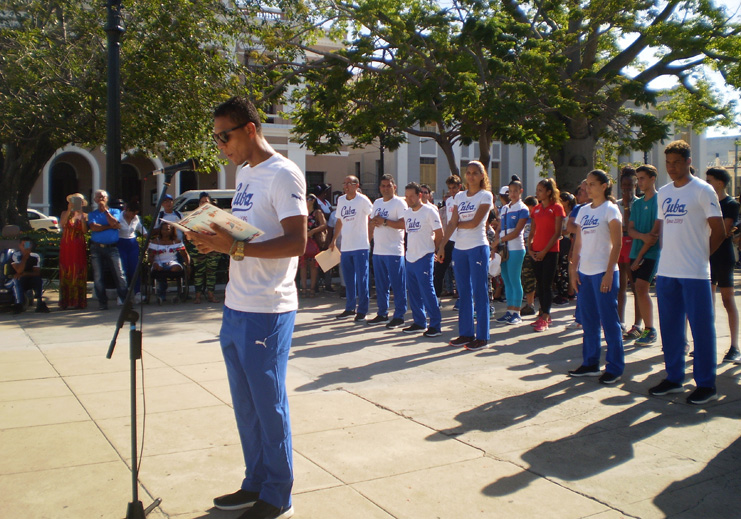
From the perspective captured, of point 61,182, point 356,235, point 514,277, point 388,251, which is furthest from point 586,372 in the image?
A: point 61,182

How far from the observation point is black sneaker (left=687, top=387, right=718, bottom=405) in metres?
5.50

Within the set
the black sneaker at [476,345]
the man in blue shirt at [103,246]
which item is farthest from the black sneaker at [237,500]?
the man in blue shirt at [103,246]

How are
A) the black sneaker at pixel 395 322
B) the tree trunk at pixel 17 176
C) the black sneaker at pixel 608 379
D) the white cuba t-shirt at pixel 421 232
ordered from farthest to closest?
1. the tree trunk at pixel 17 176
2. the black sneaker at pixel 395 322
3. the white cuba t-shirt at pixel 421 232
4. the black sneaker at pixel 608 379

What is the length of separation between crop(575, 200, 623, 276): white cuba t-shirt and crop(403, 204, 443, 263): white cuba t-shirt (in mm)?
2566

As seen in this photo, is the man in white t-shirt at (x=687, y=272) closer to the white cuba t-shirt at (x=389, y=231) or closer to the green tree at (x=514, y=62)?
the white cuba t-shirt at (x=389, y=231)

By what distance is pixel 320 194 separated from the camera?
1461 centimetres

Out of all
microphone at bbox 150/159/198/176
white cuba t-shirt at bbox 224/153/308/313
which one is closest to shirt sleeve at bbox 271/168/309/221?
white cuba t-shirt at bbox 224/153/308/313

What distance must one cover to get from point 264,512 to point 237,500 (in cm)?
23

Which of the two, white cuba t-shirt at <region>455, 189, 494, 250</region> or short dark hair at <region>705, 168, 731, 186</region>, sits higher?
short dark hair at <region>705, 168, 731, 186</region>

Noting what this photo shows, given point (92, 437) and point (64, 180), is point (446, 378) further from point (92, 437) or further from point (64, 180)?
point (64, 180)

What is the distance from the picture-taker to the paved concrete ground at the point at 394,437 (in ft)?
12.3

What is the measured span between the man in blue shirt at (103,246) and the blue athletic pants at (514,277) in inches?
229

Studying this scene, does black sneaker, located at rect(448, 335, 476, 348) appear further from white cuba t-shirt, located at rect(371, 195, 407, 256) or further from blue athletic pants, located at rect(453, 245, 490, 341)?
white cuba t-shirt, located at rect(371, 195, 407, 256)

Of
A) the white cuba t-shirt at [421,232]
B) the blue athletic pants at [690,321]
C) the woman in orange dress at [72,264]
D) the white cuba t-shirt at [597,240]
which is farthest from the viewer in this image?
the woman in orange dress at [72,264]
